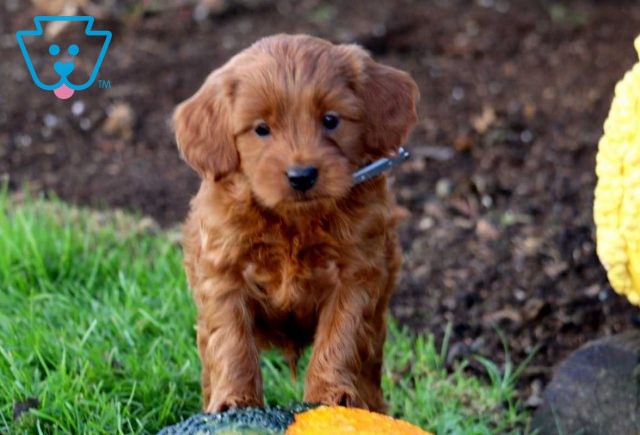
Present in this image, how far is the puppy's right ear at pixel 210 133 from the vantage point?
372 cm

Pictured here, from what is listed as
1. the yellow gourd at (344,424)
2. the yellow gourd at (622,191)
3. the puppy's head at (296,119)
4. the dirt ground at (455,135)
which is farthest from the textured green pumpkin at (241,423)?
the dirt ground at (455,135)

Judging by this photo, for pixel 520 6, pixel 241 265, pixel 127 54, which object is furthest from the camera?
pixel 520 6

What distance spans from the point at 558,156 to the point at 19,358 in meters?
3.70

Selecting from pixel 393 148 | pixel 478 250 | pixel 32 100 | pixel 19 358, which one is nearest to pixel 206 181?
pixel 393 148

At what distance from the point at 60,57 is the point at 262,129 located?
4.76m

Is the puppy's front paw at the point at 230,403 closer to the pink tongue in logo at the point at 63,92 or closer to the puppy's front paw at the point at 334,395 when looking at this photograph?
the puppy's front paw at the point at 334,395

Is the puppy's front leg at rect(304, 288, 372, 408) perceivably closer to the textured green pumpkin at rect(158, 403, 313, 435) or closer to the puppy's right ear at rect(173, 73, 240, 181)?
the textured green pumpkin at rect(158, 403, 313, 435)

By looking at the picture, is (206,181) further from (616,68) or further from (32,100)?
(616,68)

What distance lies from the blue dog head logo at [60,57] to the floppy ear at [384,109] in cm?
412

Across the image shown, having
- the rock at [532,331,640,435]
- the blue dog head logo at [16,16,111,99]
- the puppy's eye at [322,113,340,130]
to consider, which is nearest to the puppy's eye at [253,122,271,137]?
the puppy's eye at [322,113,340,130]

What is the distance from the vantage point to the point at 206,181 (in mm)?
3869

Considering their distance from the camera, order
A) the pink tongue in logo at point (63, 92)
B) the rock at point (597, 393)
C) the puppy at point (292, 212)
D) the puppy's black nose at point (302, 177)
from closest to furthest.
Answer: the puppy's black nose at point (302, 177) → the puppy at point (292, 212) → the rock at point (597, 393) → the pink tongue in logo at point (63, 92)

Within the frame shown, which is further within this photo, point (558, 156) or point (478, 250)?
point (558, 156)

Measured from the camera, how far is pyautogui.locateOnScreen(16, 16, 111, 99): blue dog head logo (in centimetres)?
762
